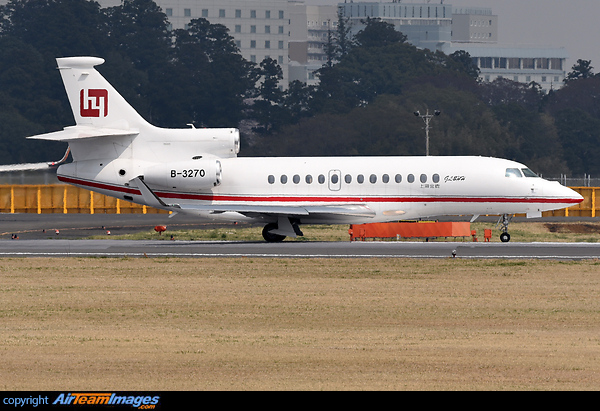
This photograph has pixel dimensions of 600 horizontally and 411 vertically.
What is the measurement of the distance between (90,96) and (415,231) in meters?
14.6

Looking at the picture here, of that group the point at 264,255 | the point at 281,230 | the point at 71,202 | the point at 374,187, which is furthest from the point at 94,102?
the point at 71,202

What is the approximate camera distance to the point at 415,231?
4103cm

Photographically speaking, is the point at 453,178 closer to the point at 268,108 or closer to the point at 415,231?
the point at 415,231

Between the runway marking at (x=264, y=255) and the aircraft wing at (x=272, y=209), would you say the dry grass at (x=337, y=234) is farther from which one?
the runway marking at (x=264, y=255)

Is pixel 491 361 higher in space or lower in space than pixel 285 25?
lower

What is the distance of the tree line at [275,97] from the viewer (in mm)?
99688

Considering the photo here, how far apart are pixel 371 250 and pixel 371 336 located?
17.0 meters

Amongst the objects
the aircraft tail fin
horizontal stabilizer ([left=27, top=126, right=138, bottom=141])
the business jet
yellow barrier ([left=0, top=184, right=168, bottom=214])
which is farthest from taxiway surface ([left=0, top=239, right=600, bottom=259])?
yellow barrier ([left=0, top=184, right=168, bottom=214])

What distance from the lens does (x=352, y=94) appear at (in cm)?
13050

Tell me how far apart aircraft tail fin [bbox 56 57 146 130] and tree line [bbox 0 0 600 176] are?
57871 millimetres

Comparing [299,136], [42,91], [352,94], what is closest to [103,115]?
[299,136]

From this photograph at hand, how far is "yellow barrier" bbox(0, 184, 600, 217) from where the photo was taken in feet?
202

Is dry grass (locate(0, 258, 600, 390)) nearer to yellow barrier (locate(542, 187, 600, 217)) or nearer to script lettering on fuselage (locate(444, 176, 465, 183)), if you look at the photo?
script lettering on fuselage (locate(444, 176, 465, 183))

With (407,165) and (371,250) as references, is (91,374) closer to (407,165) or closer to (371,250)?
(371,250)
